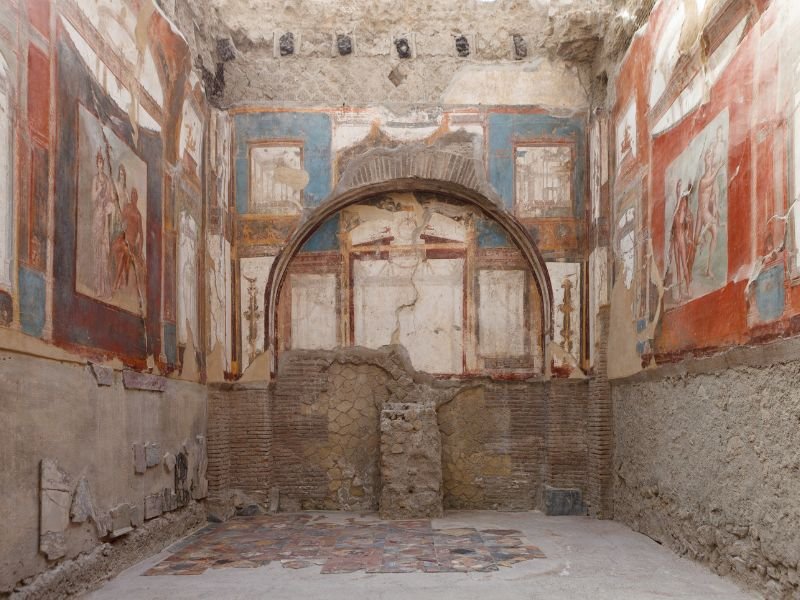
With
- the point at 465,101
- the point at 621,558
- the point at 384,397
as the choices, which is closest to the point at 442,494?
the point at 384,397

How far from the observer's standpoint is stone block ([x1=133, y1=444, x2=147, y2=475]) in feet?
16.5

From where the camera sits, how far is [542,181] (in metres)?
7.25

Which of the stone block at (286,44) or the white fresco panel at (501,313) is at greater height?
the stone block at (286,44)

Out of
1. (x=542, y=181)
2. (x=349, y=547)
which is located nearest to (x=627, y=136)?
(x=542, y=181)

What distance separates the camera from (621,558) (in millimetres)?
5016

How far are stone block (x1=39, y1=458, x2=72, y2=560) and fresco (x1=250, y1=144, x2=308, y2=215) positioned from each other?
3738 mm

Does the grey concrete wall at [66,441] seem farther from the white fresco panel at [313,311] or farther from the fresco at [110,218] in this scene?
the white fresco panel at [313,311]

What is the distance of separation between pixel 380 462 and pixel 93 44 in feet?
13.6

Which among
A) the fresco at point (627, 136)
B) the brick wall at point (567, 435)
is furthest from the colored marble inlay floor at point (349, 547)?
the fresco at point (627, 136)

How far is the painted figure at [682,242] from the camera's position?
4934 mm

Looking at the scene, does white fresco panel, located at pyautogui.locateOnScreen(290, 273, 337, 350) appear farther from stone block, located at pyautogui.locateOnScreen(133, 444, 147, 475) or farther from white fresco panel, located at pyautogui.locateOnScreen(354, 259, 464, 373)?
stone block, located at pyautogui.locateOnScreen(133, 444, 147, 475)

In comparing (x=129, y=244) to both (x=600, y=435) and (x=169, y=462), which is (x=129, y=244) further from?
(x=600, y=435)

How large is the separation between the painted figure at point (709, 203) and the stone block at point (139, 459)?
385 cm

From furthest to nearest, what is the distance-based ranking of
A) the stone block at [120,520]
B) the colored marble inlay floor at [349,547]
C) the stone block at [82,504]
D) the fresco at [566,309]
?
the fresco at [566,309], the colored marble inlay floor at [349,547], the stone block at [120,520], the stone block at [82,504]
